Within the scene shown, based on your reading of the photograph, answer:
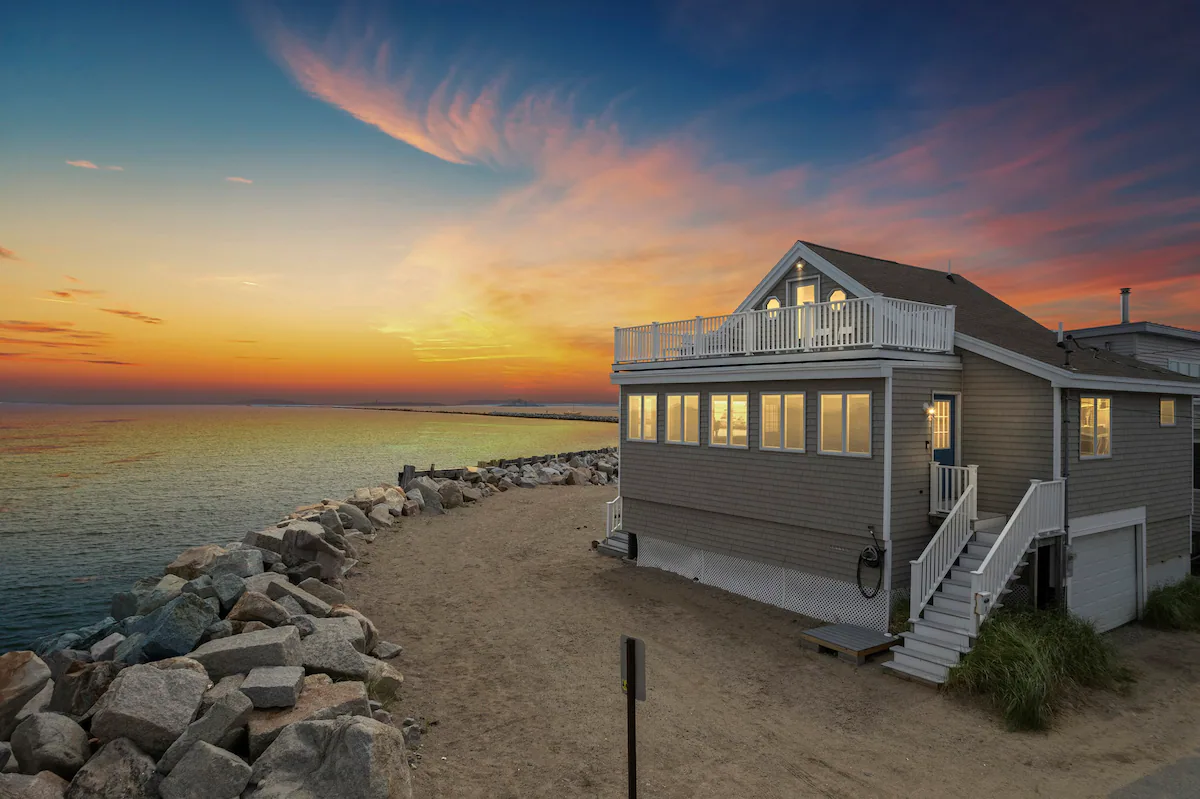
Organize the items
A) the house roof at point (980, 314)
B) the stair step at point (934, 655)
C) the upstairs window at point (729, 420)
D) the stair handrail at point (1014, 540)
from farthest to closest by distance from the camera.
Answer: the upstairs window at point (729, 420), the house roof at point (980, 314), the stair handrail at point (1014, 540), the stair step at point (934, 655)

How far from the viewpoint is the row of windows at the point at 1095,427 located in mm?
14383

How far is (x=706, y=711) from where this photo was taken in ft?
33.8

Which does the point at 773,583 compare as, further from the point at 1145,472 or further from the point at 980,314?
the point at 980,314

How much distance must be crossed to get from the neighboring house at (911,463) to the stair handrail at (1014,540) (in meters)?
0.05

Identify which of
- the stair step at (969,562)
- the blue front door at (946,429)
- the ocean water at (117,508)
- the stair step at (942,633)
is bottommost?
the ocean water at (117,508)

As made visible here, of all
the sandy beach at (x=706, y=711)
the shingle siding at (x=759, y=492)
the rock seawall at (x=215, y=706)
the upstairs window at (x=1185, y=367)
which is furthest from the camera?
the upstairs window at (x=1185, y=367)

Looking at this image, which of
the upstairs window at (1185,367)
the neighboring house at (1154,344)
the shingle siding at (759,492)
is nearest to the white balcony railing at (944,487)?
the shingle siding at (759,492)

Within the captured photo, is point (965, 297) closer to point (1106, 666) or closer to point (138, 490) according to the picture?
point (1106, 666)

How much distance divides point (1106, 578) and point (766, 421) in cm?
823

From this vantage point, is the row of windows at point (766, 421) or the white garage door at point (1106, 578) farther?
the white garage door at point (1106, 578)

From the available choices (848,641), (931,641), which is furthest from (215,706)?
(931,641)

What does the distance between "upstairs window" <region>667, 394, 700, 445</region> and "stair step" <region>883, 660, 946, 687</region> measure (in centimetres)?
681

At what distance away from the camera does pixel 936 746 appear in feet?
30.5

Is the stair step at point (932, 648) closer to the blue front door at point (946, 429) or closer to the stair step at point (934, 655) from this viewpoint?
the stair step at point (934, 655)
